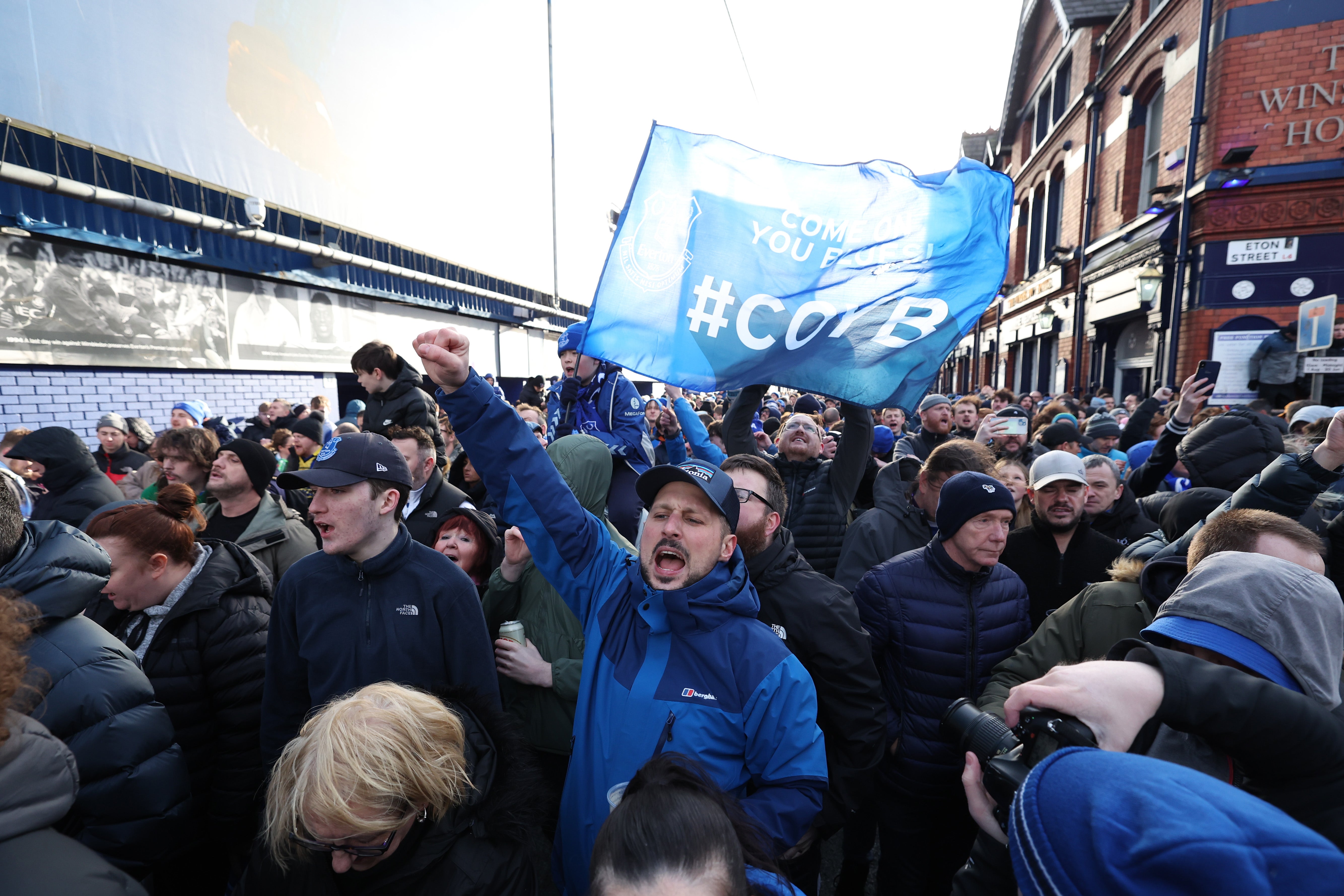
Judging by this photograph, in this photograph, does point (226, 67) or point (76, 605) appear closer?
point (76, 605)

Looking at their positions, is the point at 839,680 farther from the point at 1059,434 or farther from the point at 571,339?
the point at 1059,434

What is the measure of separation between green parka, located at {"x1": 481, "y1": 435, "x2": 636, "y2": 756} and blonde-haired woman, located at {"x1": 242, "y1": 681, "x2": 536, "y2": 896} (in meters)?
0.73

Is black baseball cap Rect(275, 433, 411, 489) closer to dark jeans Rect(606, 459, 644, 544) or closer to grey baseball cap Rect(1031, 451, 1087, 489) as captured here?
dark jeans Rect(606, 459, 644, 544)

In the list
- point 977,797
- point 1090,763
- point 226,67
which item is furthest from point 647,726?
point 226,67

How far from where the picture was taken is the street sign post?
25.5 ft

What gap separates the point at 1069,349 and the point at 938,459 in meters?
19.6

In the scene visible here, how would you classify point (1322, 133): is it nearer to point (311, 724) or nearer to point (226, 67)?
point (311, 724)

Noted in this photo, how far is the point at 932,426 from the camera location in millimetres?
6062

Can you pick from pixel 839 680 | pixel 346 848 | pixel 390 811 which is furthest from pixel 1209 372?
pixel 346 848

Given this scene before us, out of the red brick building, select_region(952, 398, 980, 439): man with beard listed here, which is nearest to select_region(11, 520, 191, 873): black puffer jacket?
select_region(952, 398, 980, 439): man with beard

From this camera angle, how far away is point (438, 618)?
230 centimetres

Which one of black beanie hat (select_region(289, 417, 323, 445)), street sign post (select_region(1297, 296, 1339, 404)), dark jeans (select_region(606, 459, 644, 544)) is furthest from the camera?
street sign post (select_region(1297, 296, 1339, 404))

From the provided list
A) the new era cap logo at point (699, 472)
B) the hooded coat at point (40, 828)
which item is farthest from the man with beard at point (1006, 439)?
the hooded coat at point (40, 828)

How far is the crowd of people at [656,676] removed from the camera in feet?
3.66
